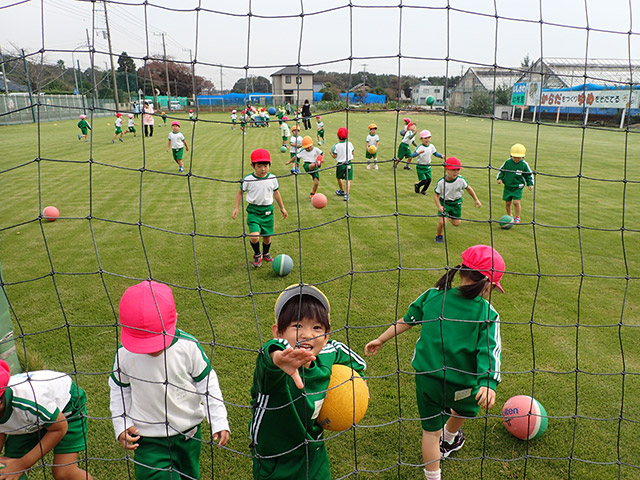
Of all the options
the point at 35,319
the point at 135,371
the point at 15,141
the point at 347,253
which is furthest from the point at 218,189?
the point at 15,141

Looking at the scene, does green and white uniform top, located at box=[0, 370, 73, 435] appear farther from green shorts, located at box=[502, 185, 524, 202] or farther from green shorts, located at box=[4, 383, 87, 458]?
green shorts, located at box=[502, 185, 524, 202]

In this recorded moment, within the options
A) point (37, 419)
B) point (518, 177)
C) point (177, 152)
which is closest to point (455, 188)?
point (518, 177)

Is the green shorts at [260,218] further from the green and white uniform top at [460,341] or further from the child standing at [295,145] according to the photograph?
the green and white uniform top at [460,341]

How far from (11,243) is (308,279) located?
4.86m

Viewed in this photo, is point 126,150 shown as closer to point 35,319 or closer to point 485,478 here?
point 35,319

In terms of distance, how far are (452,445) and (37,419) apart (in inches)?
92.8

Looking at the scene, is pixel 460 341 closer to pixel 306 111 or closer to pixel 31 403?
pixel 31 403

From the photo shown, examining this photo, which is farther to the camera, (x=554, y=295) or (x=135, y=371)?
(x=554, y=295)

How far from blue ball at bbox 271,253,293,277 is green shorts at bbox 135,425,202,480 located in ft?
11.1

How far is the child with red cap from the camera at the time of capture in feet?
7.36

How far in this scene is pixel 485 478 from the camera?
9.12 ft

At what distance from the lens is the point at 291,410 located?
2061 mm

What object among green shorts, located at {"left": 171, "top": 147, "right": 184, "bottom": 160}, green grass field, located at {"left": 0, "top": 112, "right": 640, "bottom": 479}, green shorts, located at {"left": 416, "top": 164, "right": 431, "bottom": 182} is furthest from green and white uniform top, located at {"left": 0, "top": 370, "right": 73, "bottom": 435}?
green shorts, located at {"left": 171, "top": 147, "right": 184, "bottom": 160}

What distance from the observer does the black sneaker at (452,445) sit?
2943 mm
